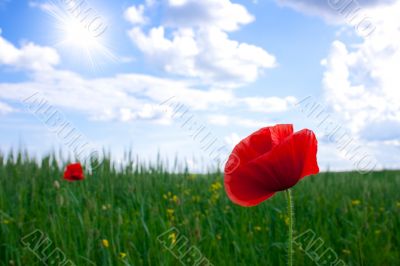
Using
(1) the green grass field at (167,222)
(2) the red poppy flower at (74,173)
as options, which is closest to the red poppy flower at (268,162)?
(1) the green grass field at (167,222)

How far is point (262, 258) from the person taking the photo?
9.39 feet

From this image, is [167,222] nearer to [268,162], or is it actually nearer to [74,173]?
[74,173]

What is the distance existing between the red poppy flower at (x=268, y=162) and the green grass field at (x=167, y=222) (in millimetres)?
967

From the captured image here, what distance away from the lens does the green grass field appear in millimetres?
2697

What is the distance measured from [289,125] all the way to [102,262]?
5.34 feet

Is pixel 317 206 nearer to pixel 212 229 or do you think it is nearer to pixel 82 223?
pixel 212 229

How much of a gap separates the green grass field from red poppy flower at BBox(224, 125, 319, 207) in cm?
97

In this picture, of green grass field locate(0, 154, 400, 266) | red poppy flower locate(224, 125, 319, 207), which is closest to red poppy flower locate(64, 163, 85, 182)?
green grass field locate(0, 154, 400, 266)

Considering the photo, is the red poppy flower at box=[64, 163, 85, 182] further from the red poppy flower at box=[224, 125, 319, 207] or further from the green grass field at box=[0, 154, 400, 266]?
the red poppy flower at box=[224, 125, 319, 207]

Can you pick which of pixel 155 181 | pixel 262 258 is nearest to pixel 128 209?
pixel 155 181

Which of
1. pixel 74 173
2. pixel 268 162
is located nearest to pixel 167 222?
pixel 74 173

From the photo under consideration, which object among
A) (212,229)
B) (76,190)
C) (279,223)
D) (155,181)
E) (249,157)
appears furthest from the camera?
(155,181)

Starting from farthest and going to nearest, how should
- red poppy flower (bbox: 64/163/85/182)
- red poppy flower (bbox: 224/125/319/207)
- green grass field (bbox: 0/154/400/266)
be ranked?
red poppy flower (bbox: 64/163/85/182), green grass field (bbox: 0/154/400/266), red poppy flower (bbox: 224/125/319/207)

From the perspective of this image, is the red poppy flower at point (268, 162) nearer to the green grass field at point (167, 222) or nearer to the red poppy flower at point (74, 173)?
the green grass field at point (167, 222)
